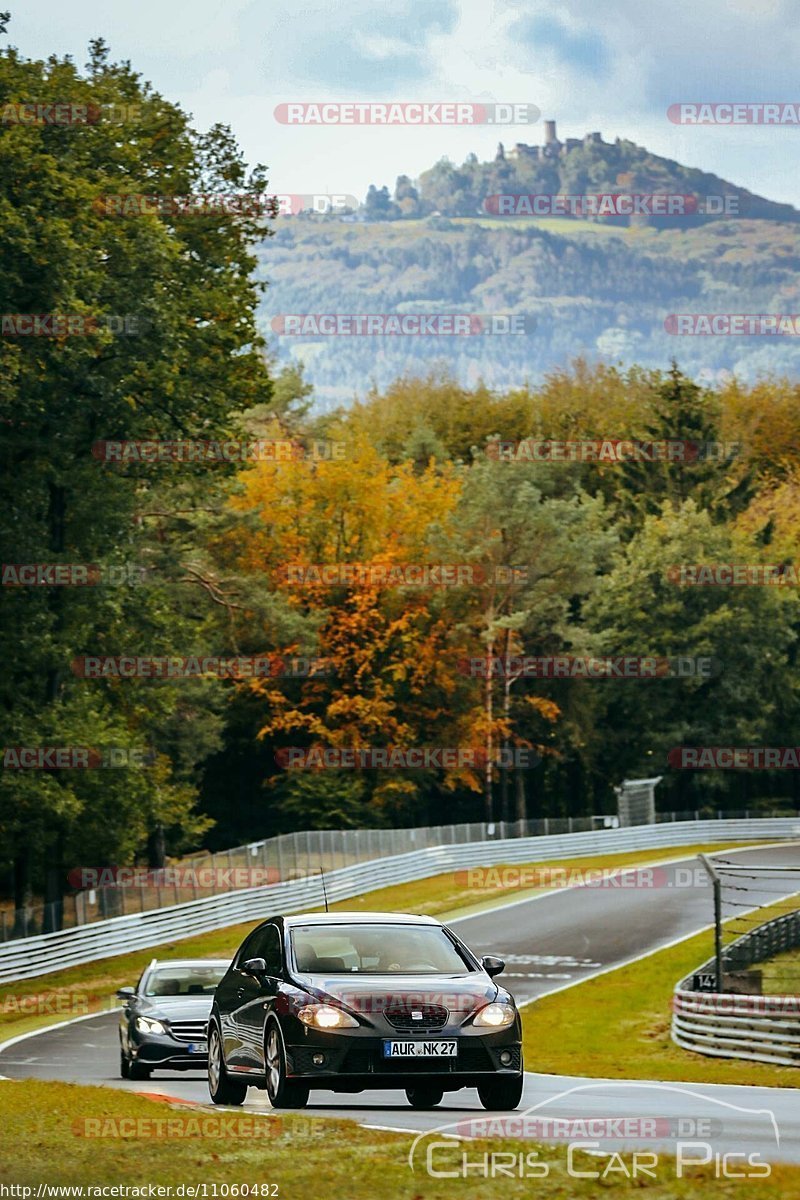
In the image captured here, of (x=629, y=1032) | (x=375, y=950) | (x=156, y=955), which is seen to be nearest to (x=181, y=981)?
(x=375, y=950)

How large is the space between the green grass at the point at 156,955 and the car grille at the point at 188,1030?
11429 mm

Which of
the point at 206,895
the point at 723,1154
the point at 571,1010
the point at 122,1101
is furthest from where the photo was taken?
the point at 206,895

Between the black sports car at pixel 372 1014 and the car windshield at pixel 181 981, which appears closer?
the black sports car at pixel 372 1014

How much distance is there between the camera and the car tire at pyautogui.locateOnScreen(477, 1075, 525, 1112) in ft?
45.1

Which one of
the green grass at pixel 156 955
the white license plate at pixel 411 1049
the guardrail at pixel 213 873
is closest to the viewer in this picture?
the white license plate at pixel 411 1049

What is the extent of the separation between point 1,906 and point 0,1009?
26048mm

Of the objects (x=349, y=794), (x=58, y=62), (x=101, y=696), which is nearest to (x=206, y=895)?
(x=101, y=696)

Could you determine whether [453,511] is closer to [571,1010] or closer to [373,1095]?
[571,1010]

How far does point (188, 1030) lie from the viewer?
20516 mm

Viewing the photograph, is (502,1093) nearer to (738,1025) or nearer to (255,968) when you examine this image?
(255,968)

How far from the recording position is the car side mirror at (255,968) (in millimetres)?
14281

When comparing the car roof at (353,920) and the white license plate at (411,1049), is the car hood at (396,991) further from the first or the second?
the car roof at (353,920)

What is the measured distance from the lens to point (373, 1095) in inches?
681

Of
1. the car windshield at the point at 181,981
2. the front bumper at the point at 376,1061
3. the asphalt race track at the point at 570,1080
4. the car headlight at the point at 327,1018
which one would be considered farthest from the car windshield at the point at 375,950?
the car windshield at the point at 181,981
